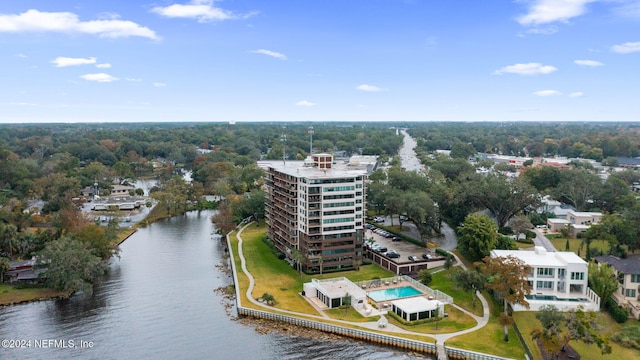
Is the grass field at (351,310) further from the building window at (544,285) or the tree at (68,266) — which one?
the tree at (68,266)

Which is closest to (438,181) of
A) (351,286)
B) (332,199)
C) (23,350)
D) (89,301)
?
(332,199)

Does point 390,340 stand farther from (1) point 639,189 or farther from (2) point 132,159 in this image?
(2) point 132,159

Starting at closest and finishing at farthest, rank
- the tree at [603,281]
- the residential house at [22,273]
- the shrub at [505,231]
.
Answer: the tree at [603,281] < the residential house at [22,273] < the shrub at [505,231]

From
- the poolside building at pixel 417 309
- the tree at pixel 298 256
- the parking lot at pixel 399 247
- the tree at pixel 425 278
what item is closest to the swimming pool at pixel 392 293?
the tree at pixel 425 278

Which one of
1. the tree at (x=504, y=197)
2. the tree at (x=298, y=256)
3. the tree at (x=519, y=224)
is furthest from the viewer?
the tree at (x=504, y=197)

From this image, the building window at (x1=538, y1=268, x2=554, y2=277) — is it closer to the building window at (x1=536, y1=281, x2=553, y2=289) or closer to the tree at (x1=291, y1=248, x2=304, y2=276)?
the building window at (x1=536, y1=281, x2=553, y2=289)

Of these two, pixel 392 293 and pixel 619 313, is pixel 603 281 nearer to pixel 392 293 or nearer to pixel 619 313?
pixel 619 313

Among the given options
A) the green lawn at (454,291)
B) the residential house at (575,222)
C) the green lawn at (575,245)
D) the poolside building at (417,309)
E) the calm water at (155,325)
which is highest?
the residential house at (575,222)

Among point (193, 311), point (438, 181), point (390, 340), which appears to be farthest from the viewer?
point (438, 181)
